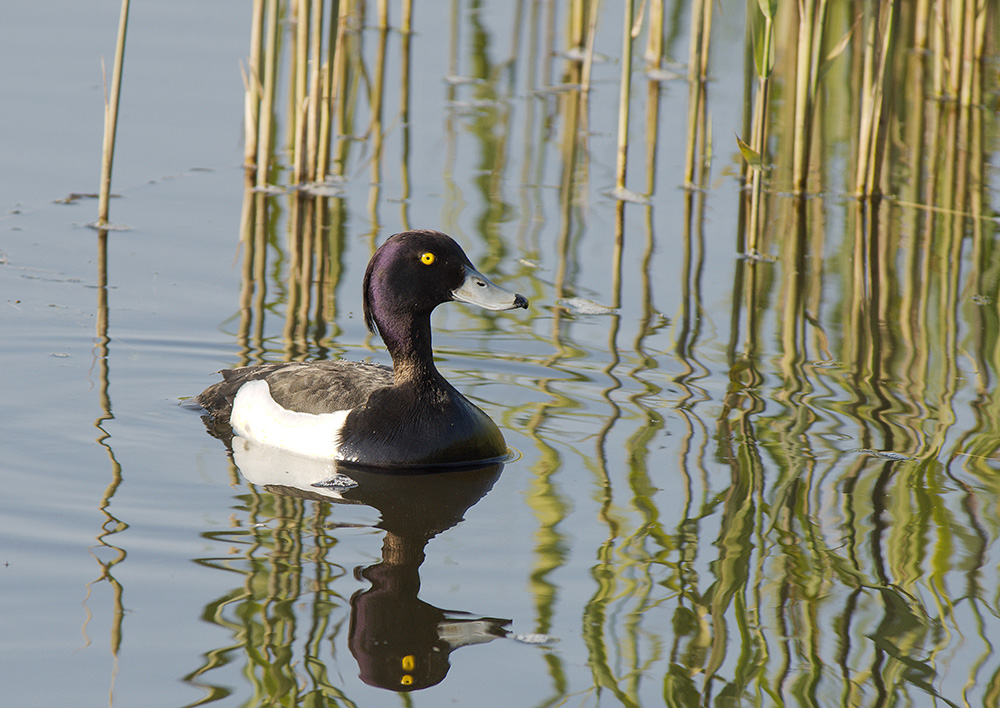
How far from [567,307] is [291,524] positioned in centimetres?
296

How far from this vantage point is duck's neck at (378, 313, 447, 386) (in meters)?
5.78

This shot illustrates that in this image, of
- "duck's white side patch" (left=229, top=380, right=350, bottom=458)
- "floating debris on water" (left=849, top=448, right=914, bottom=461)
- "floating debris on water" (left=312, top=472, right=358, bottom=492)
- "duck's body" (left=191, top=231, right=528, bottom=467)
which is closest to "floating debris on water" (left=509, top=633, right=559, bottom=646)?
"floating debris on water" (left=312, top=472, right=358, bottom=492)

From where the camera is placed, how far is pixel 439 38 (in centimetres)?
1264

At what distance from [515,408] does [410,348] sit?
2.32 ft

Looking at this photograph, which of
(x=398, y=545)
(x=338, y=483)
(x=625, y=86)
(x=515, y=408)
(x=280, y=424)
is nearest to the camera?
(x=398, y=545)

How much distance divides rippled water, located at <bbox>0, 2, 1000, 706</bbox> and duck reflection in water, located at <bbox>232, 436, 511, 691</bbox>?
2 cm

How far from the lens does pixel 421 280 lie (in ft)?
19.0

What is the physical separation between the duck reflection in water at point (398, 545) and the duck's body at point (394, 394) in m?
0.08

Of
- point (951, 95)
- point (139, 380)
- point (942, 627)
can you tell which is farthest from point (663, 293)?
point (951, 95)

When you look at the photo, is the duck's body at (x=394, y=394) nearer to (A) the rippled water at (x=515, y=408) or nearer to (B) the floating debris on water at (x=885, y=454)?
(A) the rippled water at (x=515, y=408)

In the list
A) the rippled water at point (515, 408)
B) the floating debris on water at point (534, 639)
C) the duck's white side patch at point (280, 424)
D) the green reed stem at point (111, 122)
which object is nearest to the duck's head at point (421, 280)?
the duck's white side patch at point (280, 424)

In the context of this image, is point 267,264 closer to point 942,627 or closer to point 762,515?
point 762,515

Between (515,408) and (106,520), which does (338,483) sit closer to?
(106,520)

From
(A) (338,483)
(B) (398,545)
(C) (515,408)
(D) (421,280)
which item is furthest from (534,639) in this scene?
(C) (515,408)
